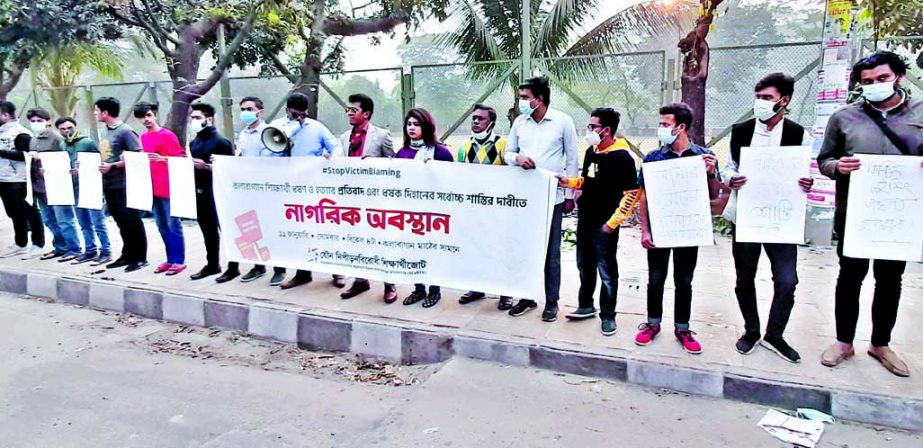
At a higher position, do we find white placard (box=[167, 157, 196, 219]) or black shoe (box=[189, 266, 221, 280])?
white placard (box=[167, 157, 196, 219])

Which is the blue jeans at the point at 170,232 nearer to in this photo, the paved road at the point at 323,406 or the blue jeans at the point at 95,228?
the blue jeans at the point at 95,228

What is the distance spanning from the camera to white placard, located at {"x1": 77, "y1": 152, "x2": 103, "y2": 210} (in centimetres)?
591

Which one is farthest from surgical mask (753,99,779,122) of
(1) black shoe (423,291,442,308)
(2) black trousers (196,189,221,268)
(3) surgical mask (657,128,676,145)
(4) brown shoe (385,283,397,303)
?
(2) black trousers (196,189,221,268)

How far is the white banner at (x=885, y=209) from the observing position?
3180 mm

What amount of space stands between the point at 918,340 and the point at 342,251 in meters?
3.96

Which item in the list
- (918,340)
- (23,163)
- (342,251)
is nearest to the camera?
(918,340)

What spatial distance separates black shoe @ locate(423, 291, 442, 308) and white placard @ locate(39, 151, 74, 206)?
13.1ft

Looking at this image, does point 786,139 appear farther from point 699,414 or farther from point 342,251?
point 342,251

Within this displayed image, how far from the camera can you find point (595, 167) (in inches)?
154

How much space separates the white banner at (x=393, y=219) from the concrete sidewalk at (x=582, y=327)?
29 centimetres

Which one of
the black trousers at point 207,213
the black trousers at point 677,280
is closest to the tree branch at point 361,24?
the black trousers at point 207,213

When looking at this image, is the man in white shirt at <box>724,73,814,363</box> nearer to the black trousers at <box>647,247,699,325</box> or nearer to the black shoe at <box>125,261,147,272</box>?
the black trousers at <box>647,247,699,325</box>

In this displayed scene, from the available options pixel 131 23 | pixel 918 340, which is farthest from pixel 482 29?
pixel 918 340

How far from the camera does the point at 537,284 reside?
13.8 feet
